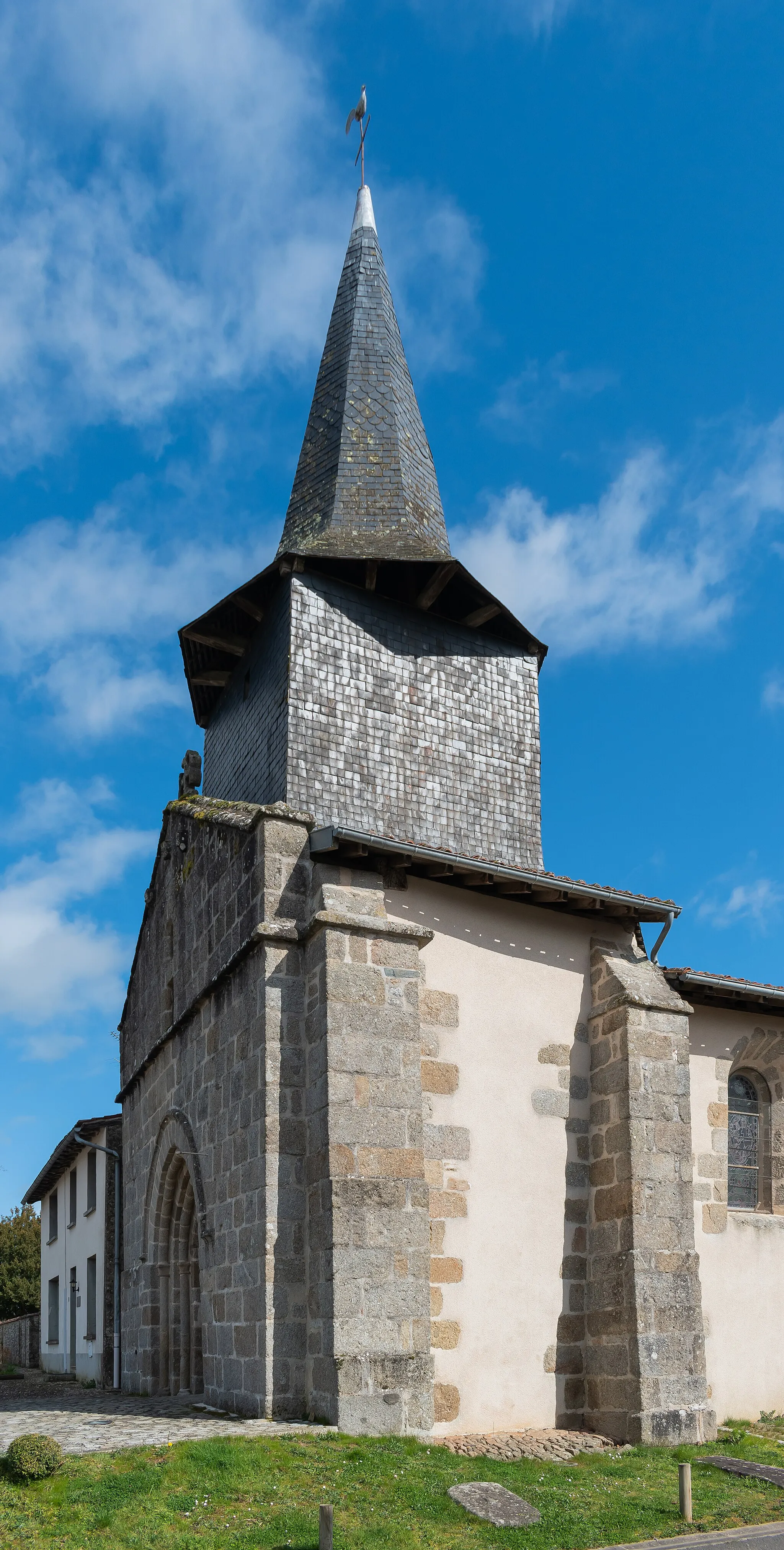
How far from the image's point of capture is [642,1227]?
9703 millimetres

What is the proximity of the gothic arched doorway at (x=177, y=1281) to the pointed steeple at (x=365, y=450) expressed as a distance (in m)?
6.74

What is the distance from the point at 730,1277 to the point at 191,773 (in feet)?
25.9

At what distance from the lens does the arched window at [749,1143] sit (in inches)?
471

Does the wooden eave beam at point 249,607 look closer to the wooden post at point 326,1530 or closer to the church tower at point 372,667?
the church tower at point 372,667

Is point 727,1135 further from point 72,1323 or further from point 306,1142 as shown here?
point 72,1323

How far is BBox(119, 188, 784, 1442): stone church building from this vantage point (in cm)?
889

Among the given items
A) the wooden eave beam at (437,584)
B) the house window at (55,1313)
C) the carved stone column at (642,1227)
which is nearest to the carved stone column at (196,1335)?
the carved stone column at (642,1227)

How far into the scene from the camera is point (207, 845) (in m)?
12.0

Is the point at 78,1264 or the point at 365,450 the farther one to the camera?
the point at 78,1264

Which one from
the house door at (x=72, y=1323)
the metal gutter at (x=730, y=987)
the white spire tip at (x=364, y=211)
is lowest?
the house door at (x=72, y=1323)

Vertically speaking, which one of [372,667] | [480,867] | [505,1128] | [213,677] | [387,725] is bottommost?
[505,1128]

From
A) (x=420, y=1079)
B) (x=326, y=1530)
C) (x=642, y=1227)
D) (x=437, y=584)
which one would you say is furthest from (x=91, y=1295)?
(x=326, y=1530)

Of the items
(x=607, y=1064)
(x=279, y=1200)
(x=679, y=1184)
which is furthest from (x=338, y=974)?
(x=679, y=1184)

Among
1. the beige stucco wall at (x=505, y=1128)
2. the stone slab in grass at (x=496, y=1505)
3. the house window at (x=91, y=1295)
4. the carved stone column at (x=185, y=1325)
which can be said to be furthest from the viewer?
the house window at (x=91, y=1295)
